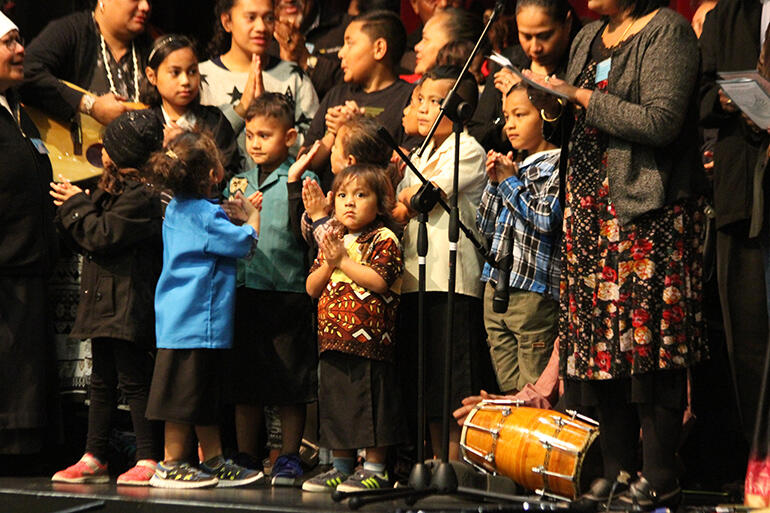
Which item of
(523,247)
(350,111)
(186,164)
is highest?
(350,111)

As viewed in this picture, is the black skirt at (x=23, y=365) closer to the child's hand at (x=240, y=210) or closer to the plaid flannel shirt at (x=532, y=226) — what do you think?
the child's hand at (x=240, y=210)

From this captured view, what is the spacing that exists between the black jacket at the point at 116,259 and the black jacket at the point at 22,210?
0.72ft

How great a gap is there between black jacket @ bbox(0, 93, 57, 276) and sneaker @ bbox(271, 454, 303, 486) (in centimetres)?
136

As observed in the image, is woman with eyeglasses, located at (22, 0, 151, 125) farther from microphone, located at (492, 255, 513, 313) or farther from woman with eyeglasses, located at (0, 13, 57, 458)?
microphone, located at (492, 255, 513, 313)

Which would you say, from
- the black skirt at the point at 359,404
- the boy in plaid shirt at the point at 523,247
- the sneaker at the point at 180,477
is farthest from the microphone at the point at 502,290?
the sneaker at the point at 180,477

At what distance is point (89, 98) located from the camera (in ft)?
18.1

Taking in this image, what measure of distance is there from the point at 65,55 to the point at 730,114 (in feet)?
10.8

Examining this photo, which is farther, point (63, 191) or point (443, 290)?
point (63, 191)

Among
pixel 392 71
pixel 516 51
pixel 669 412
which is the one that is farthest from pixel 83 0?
pixel 669 412

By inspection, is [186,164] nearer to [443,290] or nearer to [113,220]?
[113,220]

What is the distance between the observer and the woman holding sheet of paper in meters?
3.84

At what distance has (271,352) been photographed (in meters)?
5.02

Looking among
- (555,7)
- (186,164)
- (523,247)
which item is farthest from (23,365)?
(555,7)

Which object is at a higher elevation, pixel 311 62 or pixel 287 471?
pixel 311 62
